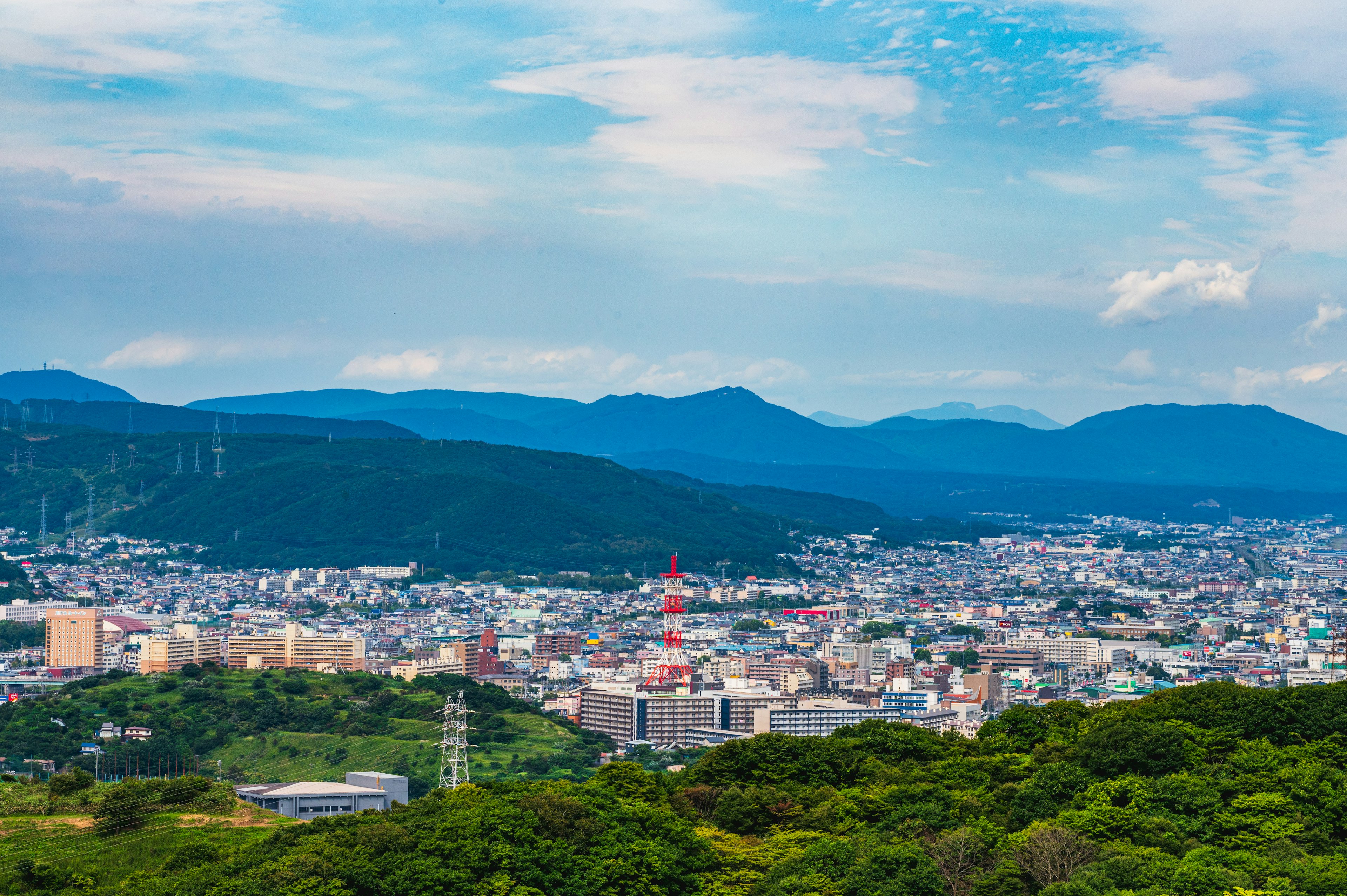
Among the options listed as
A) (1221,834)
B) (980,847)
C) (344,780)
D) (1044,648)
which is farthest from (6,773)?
(1044,648)

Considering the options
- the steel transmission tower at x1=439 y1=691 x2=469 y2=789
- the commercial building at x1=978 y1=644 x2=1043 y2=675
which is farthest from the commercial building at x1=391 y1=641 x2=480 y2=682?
the steel transmission tower at x1=439 y1=691 x2=469 y2=789

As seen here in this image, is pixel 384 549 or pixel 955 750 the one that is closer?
pixel 955 750

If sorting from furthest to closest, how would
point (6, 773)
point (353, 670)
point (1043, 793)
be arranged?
point (353, 670), point (6, 773), point (1043, 793)

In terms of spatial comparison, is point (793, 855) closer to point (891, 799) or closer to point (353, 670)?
point (891, 799)

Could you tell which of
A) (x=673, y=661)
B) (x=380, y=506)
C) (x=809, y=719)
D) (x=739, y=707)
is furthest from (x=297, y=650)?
(x=380, y=506)

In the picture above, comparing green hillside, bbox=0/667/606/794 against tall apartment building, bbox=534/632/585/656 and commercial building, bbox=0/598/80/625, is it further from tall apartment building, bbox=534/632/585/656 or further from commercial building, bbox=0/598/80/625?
commercial building, bbox=0/598/80/625

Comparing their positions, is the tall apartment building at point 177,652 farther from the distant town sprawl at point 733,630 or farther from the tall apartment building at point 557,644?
the tall apartment building at point 557,644

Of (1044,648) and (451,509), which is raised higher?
(451,509)
